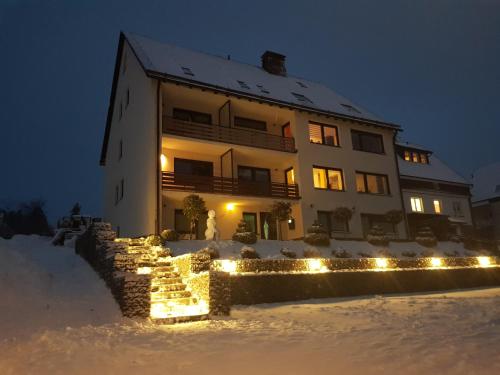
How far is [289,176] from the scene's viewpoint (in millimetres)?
25875

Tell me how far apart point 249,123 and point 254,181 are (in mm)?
4291

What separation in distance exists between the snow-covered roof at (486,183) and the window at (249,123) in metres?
28.4

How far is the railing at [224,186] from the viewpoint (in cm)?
2044

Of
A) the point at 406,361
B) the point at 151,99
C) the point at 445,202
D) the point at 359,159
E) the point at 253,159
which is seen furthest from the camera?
the point at 445,202

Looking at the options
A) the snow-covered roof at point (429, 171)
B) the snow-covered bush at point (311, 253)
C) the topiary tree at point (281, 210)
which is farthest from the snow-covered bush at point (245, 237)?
the snow-covered roof at point (429, 171)

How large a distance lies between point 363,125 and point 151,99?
49.7ft

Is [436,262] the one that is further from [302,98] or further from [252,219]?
[302,98]

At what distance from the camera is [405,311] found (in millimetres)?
10906

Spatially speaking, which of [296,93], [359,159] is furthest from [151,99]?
[359,159]

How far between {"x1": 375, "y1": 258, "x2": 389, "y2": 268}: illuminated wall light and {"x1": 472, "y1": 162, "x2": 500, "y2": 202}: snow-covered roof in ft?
97.1

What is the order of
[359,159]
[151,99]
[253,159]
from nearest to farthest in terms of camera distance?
[151,99] → [253,159] → [359,159]

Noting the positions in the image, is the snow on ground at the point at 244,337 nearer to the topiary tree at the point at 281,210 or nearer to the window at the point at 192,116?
the topiary tree at the point at 281,210

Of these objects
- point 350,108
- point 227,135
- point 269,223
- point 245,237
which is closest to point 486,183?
Answer: point 350,108

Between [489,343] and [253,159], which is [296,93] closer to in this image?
[253,159]
